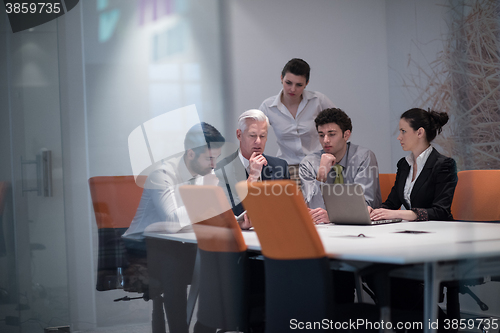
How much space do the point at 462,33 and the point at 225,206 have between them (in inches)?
62.0

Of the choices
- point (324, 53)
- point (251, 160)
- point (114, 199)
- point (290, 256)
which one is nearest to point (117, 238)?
point (114, 199)

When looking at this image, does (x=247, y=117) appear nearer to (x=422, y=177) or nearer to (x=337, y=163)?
(x=337, y=163)

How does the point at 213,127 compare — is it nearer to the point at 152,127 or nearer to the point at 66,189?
the point at 152,127

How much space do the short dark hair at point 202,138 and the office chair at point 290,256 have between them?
3.09 ft

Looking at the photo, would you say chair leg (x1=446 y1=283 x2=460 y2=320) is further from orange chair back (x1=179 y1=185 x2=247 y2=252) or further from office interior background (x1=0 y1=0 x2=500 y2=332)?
orange chair back (x1=179 y1=185 x2=247 y2=252)

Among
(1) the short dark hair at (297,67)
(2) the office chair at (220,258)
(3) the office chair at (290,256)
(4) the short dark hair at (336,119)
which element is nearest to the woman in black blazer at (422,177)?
(4) the short dark hair at (336,119)

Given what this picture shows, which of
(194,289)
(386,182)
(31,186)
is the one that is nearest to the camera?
(194,289)

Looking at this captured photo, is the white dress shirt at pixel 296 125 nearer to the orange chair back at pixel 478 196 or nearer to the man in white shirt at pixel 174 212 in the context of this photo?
the man in white shirt at pixel 174 212

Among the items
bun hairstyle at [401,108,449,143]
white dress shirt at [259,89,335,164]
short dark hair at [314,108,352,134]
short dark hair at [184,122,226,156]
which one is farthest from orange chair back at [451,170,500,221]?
short dark hair at [184,122,226,156]

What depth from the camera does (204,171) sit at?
2109mm

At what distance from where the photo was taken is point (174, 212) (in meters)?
1.92

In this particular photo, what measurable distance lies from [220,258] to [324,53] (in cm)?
201

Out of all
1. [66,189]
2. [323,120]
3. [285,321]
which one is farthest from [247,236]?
[323,120]

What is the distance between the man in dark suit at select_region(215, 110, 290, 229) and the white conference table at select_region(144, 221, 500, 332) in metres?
0.59
